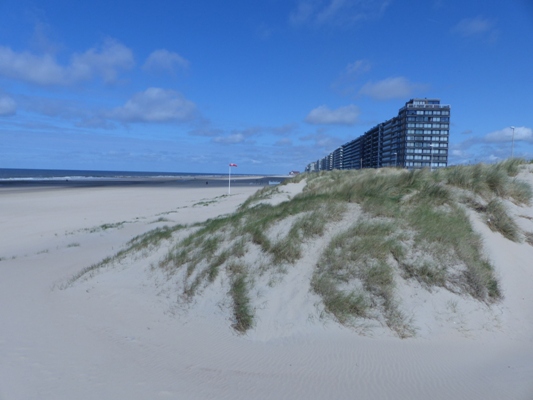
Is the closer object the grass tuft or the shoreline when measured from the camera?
Answer: the grass tuft

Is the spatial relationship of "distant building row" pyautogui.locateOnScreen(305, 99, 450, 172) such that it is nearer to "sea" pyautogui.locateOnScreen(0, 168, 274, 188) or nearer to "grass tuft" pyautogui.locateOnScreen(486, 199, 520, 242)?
"sea" pyautogui.locateOnScreen(0, 168, 274, 188)

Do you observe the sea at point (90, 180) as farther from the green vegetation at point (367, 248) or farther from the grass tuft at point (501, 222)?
the grass tuft at point (501, 222)

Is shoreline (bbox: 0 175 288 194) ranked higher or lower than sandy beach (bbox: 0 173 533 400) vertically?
higher

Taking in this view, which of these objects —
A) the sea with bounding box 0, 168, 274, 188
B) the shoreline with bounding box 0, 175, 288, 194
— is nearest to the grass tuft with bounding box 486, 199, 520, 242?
the shoreline with bounding box 0, 175, 288, 194

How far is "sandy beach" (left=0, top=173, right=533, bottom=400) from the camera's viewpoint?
3867mm

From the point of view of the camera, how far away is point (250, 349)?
4723 mm

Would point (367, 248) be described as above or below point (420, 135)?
below

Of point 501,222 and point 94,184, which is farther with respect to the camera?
point 94,184

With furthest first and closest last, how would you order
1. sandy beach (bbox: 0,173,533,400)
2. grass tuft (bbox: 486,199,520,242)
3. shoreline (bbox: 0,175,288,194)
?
1. shoreline (bbox: 0,175,288,194)
2. grass tuft (bbox: 486,199,520,242)
3. sandy beach (bbox: 0,173,533,400)

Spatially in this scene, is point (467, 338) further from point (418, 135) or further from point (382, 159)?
point (382, 159)

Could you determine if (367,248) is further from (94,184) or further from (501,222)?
(94,184)

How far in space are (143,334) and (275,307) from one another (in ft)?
6.22

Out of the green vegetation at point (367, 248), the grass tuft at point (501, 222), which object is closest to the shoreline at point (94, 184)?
the green vegetation at point (367, 248)

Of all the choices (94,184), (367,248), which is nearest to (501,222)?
(367,248)
